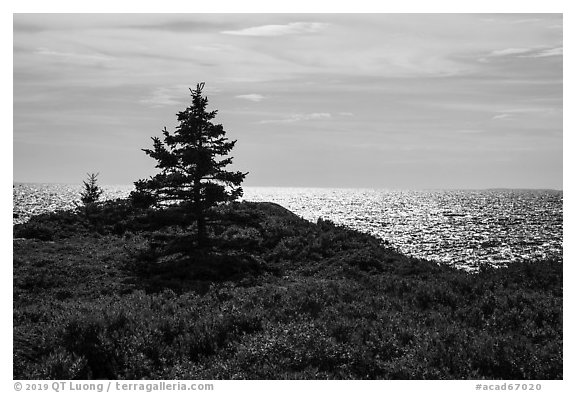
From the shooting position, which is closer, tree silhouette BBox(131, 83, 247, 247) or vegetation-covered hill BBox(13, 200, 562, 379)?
vegetation-covered hill BBox(13, 200, 562, 379)

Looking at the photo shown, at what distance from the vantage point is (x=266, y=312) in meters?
16.5

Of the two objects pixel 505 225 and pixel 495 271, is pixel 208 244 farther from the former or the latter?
pixel 505 225

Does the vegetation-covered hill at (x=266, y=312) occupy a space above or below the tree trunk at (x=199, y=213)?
below

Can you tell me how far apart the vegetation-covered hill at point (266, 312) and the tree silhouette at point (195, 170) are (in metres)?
1.59

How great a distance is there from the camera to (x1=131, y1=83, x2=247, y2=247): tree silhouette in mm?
29625

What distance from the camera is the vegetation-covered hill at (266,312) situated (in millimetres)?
12539

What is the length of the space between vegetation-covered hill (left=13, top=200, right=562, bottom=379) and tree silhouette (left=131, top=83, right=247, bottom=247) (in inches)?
62.8

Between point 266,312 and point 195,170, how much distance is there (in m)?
14.9

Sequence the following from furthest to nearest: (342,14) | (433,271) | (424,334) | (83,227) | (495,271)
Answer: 1. (83,227)
2. (433,271)
3. (495,271)
4. (342,14)
5. (424,334)

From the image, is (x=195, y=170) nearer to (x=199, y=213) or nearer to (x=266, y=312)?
(x=199, y=213)

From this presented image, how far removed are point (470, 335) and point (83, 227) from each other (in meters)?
26.5
